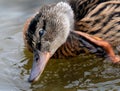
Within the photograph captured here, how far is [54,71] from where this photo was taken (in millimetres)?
6094

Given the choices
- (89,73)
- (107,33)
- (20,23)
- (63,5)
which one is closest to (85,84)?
(89,73)

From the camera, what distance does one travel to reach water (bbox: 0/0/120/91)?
562cm

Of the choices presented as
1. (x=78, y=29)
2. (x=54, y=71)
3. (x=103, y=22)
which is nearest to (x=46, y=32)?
(x=78, y=29)

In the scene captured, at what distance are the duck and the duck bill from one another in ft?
0.04

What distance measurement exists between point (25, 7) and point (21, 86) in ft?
8.04

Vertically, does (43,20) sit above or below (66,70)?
above

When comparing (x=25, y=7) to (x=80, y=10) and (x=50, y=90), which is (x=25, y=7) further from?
(x=50, y=90)

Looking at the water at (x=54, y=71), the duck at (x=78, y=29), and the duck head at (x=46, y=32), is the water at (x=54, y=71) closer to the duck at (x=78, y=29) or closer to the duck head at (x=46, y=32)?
the duck at (x=78, y=29)

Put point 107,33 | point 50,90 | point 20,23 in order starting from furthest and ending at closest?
point 20,23, point 107,33, point 50,90

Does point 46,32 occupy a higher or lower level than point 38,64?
higher

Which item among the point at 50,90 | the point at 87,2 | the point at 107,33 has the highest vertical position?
the point at 87,2

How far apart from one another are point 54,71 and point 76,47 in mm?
443

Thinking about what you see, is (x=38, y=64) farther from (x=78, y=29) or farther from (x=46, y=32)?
(x=78, y=29)

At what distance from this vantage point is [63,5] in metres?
6.17
